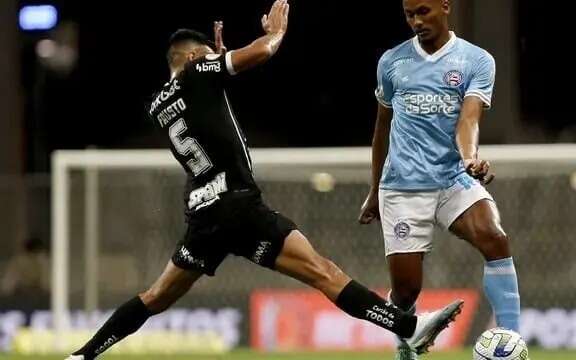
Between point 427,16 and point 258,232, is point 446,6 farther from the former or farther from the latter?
point 258,232

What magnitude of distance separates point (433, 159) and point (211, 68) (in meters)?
1.17

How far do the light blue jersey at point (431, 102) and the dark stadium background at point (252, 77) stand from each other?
454 inches

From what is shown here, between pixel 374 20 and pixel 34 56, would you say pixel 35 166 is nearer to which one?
pixel 34 56

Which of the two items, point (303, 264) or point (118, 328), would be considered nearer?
point (303, 264)

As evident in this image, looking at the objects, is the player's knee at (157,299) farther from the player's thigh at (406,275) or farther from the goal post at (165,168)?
the goal post at (165,168)

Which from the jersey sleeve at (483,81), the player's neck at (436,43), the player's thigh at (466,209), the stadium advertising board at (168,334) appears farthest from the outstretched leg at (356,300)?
the stadium advertising board at (168,334)

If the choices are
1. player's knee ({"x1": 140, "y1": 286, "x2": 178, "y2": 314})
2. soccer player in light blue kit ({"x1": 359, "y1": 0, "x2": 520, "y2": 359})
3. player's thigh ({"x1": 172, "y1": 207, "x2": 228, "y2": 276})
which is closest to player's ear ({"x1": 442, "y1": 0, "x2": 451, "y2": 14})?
soccer player in light blue kit ({"x1": 359, "y1": 0, "x2": 520, "y2": 359})

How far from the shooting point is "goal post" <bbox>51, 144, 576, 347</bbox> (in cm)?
1162

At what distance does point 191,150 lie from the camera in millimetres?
7496

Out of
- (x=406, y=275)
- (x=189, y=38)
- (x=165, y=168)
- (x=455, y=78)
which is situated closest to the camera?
(x=455, y=78)

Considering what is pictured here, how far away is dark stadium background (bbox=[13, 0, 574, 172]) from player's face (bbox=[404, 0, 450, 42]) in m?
11.6

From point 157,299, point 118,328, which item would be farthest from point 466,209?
point 118,328

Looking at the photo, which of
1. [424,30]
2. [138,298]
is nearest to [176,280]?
[138,298]

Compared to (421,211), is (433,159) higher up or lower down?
higher up
